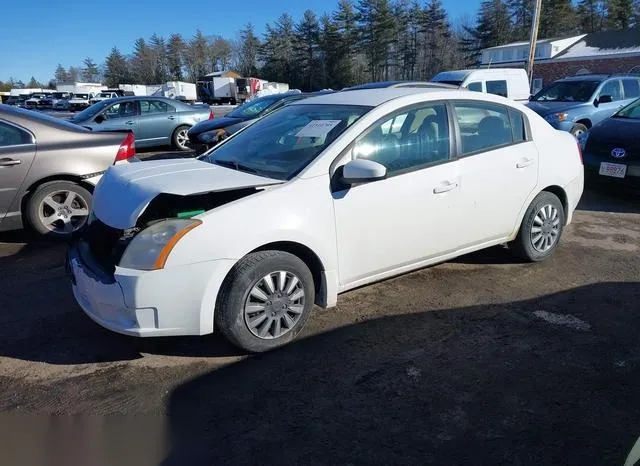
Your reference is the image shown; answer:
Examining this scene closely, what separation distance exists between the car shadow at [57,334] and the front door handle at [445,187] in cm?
191

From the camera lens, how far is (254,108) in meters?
12.3

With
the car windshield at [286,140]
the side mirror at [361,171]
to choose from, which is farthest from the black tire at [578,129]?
the side mirror at [361,171]

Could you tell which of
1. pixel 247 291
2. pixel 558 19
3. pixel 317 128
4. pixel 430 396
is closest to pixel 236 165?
pixel 317 128

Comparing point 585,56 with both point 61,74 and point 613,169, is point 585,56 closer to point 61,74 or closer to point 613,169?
point 613,169

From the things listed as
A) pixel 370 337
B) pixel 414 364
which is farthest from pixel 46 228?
pixel 414 364

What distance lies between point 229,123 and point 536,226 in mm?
7960

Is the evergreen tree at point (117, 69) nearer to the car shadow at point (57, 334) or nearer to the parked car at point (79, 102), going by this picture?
the parked car at point (79, 102)

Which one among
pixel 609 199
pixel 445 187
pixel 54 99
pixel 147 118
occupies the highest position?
pixel 54 99

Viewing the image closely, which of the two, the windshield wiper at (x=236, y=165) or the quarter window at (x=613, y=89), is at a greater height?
the quarter window at (x=613, y=89)

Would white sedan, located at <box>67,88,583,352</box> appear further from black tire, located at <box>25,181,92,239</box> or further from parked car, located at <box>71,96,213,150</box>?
parked car, located at <box>71,96,213,150</box>

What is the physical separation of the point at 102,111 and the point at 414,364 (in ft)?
39.1

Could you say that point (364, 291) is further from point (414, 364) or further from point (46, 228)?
point (46, 228)

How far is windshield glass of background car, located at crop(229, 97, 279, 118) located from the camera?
12019 mm

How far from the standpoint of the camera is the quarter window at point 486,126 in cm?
425
